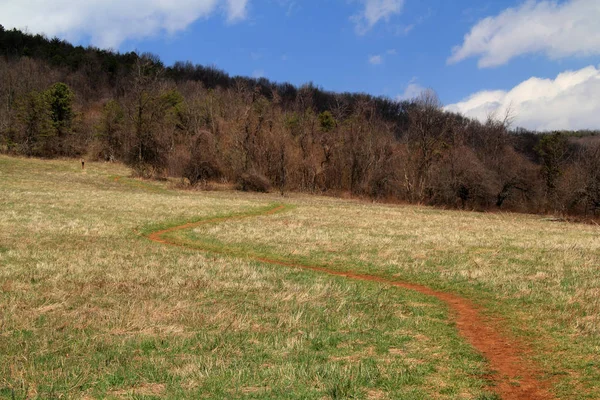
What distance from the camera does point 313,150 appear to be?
68625 millimetres

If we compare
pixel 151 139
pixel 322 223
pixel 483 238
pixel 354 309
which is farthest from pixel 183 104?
pixel 354 309

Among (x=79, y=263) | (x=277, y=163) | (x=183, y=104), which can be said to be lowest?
(x=79, y=263)

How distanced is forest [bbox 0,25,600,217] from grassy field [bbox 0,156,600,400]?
31.8 metres

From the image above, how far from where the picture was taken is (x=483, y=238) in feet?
76.1

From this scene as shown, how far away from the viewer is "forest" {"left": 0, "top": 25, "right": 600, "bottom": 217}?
53719 millimetres

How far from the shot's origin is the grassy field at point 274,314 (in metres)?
6.75

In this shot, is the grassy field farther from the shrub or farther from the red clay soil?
the shrub

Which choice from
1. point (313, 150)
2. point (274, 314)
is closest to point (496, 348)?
point (274, 314)

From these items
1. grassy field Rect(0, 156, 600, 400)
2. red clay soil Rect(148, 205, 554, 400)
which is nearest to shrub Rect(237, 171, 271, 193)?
grassy field Rect(0, 156, 600, 400)

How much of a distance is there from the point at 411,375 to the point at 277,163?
5847 cm

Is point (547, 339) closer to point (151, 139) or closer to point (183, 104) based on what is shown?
point (151, 139)

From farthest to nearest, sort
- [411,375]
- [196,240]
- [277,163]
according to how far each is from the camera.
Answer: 1. [277,163]
2. [196,240]
3. [411,375]

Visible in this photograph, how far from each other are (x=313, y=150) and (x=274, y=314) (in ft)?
194

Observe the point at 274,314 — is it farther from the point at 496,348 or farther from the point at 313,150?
the point at 313,150
